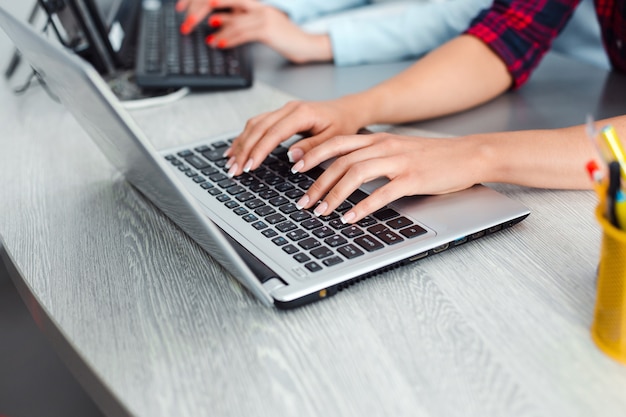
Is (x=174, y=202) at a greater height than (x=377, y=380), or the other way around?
(x=174, y=202)

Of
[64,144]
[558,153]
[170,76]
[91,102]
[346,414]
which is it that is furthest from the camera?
[170,76]

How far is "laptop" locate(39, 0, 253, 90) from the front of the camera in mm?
1087

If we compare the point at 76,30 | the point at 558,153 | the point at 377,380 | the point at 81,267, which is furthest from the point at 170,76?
the point at 377,380

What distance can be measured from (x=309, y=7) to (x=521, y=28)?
0.56 metres

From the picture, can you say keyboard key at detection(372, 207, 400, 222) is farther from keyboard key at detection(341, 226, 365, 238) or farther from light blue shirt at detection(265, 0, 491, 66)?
light blue shirt at detection(265, 0, 491, 66)

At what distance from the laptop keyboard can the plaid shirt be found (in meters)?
0.41

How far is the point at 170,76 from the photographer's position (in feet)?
3.56

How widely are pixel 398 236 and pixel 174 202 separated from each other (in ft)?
0.66

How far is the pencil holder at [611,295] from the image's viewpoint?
0.45 meters

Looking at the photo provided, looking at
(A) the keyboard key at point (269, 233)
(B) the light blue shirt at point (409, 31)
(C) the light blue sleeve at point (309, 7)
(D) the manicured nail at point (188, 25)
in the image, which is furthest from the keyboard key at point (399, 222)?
(C) the light blue sleeve at point (309, 7)

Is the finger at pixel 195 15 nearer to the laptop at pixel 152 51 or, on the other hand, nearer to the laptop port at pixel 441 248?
the laptop at pixel 152 51

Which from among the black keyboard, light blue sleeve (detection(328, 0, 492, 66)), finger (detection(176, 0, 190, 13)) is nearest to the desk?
the black keyboard

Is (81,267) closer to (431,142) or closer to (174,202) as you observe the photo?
(174,202)

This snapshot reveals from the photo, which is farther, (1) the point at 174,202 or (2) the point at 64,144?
(2) the point at 64,144
